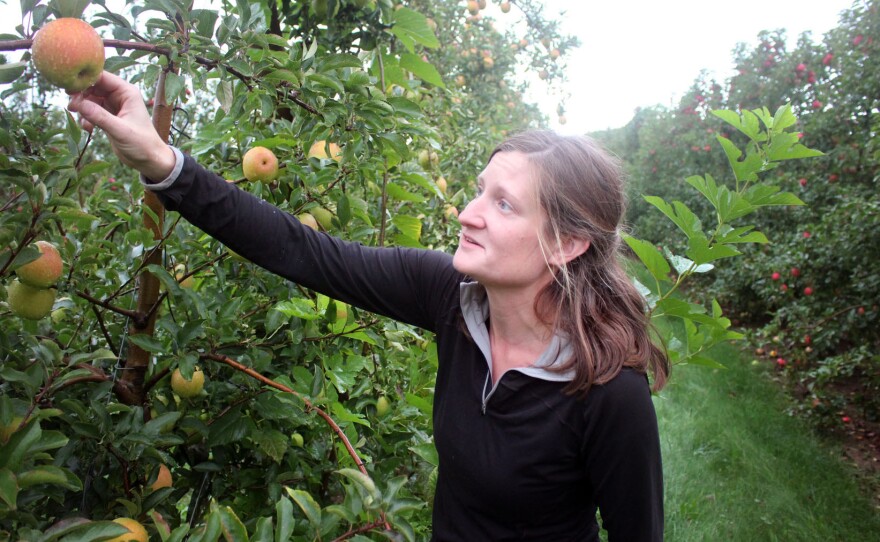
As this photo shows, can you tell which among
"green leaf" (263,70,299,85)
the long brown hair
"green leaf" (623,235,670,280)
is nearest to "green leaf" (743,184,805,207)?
"green leaf" (623,235,670,280)

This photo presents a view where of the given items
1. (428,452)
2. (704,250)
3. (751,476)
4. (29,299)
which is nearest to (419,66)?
(704,250)

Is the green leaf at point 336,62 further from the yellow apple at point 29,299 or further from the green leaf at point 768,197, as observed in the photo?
the green leaf at point 768,197

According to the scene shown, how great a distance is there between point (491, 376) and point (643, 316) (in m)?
0.36

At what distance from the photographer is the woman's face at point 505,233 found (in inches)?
51.1

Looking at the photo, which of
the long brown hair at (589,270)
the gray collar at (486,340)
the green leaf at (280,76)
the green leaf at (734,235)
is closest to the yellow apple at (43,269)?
the green leaf at (280,76)

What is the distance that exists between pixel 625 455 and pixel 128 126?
99cm

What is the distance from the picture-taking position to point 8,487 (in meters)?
0.86

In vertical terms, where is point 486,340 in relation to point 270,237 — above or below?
below

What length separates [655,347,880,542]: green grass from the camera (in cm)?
315

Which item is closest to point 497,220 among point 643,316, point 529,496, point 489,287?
point 489,287

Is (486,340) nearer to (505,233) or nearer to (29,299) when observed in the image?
(505,233)

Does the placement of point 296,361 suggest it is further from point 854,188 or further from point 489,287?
point 854,188

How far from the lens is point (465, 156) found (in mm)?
3492

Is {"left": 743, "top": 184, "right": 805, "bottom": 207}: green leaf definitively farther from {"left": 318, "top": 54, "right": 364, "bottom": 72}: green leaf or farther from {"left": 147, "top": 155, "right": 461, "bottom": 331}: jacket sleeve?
{"left": 318, "top": 54, "right": 364, "bottom": 72}: green leaf
